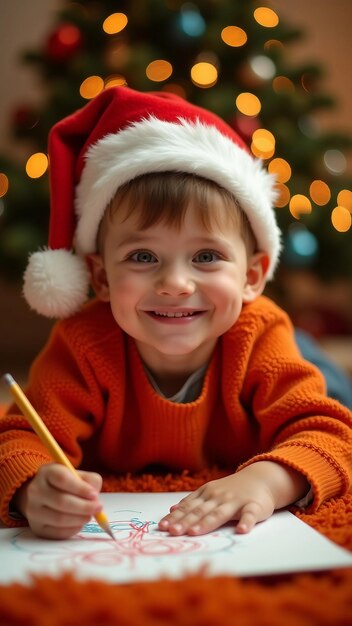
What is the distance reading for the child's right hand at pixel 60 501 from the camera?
2.37 feet

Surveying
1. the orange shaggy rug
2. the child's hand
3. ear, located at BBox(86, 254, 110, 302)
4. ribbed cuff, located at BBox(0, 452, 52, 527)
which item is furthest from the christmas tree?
the orange shaggy rug

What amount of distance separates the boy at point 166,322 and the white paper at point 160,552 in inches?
3.5

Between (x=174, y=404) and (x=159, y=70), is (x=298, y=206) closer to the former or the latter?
(x=159, y=70)

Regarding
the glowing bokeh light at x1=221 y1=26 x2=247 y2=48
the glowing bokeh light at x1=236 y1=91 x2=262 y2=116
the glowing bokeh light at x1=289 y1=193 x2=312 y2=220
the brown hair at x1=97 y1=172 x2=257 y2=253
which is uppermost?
the glowing bokeh light at x1=221 y1=26 x2=247 y2=48

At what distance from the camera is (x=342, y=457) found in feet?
2.97

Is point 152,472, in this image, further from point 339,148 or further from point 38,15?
point 38,15

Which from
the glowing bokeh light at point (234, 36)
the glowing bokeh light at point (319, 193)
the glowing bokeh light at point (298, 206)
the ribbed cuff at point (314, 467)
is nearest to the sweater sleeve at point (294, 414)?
the ribbed cuff at point (314, 467)

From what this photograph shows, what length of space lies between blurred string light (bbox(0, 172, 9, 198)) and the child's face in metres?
1.25

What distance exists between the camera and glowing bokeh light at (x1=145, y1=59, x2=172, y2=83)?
2.18m

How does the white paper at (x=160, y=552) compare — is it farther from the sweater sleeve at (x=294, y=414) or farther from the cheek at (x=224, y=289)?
the cheek at (x=224, y=289)

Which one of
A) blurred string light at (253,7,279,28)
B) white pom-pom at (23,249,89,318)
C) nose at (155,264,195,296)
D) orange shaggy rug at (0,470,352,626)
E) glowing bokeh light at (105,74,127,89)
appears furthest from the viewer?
blurred string light at (253,7,279,28)

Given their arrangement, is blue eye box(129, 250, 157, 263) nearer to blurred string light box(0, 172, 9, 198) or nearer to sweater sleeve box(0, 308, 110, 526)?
sweater sleeve box(0, 308, 110, 526)

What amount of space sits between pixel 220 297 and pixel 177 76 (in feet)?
4.83

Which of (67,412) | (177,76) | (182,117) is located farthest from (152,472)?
(177,76)
